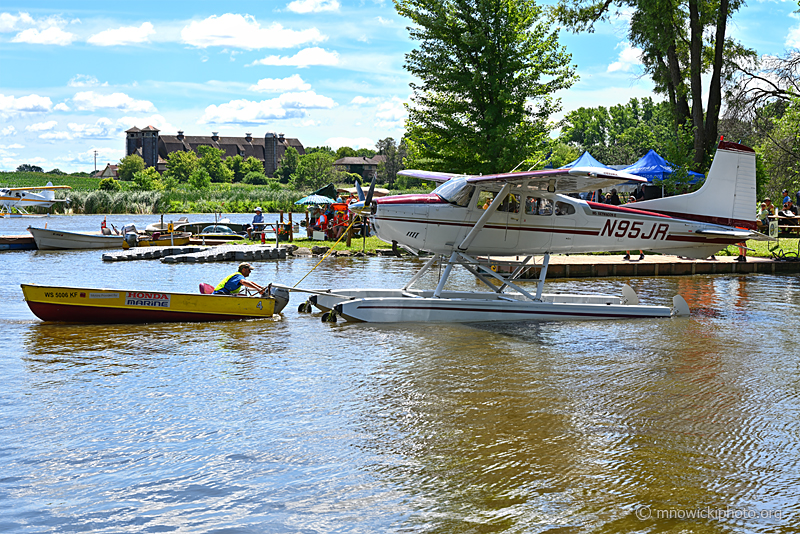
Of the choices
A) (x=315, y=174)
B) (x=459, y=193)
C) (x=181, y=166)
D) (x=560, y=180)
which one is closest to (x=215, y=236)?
(x=459, y=193)

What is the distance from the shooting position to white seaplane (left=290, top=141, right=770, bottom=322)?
1235cm

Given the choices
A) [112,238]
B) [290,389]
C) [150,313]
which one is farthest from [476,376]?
[112,238]

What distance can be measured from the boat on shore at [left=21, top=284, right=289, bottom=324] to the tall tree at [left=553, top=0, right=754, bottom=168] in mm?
21591

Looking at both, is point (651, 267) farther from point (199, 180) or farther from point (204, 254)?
point (199, 180)

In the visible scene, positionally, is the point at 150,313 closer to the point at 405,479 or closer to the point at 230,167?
the point at 405,479

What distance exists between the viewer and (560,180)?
12266mm

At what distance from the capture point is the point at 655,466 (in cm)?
577

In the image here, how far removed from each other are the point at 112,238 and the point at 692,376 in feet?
91.2

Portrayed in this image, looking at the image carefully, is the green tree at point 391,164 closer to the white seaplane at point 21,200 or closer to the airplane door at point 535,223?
the white seaplane at point 21,200

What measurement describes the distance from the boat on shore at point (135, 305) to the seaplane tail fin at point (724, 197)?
27.0 feet

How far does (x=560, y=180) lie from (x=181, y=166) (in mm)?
168832

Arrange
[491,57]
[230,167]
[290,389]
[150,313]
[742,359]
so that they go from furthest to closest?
[230,167]
[491,57]
[150,313]
[742,359]
[290,389]

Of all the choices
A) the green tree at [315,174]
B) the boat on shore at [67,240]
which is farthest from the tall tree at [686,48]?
the green tree at [315,174]

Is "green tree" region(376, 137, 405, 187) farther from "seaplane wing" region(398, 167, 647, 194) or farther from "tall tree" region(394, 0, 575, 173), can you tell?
"seaplane wing" region(398, 167, 647, 194)
